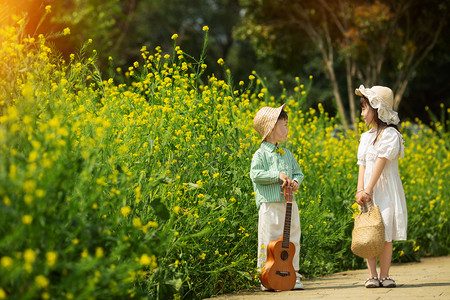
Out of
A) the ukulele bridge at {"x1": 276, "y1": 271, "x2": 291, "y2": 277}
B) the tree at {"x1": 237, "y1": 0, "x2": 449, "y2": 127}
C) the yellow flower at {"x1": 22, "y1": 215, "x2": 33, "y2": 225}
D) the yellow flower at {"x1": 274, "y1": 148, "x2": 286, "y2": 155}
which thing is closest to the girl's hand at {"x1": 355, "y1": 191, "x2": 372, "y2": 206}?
the yellow flower at {"x1": 274, "y1": 148, "x2": 286, "y2": 155}

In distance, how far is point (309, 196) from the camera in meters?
6.26

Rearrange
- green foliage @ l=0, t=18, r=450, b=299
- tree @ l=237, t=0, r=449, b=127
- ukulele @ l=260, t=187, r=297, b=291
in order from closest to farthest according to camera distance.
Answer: green foliage @ l=0, t=18, r=450, b=299, ukulele @ l=260, t=187, r=297, b=291, tree @ l=237, t=0, r=449, b=127

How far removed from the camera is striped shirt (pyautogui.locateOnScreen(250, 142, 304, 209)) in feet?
16.4

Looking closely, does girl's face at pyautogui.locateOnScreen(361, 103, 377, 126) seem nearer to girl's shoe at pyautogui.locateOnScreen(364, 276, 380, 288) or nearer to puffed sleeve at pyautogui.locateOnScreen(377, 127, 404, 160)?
puffed sleeve at pyautogui.locateOnScreen(377, 127, 404, 160)

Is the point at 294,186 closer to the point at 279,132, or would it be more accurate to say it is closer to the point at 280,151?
the point at 280,151

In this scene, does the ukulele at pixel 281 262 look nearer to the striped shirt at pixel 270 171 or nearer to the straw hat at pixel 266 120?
the striped shirt at pixel 270 171

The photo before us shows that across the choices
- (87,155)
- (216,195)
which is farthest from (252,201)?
(87,155)

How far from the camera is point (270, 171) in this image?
5008mm

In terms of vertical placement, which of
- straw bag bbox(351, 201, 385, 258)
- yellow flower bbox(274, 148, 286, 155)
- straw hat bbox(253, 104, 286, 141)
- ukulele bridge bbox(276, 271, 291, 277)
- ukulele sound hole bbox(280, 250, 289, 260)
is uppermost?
straw hat bbox(253, 104, 286, 141)

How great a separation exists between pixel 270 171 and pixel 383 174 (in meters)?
0.94

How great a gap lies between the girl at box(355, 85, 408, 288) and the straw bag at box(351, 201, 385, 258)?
0.10 m

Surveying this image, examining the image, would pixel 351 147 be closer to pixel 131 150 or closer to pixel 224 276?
pixel 224 276

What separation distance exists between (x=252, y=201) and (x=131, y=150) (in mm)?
1274

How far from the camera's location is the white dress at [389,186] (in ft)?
16.6
